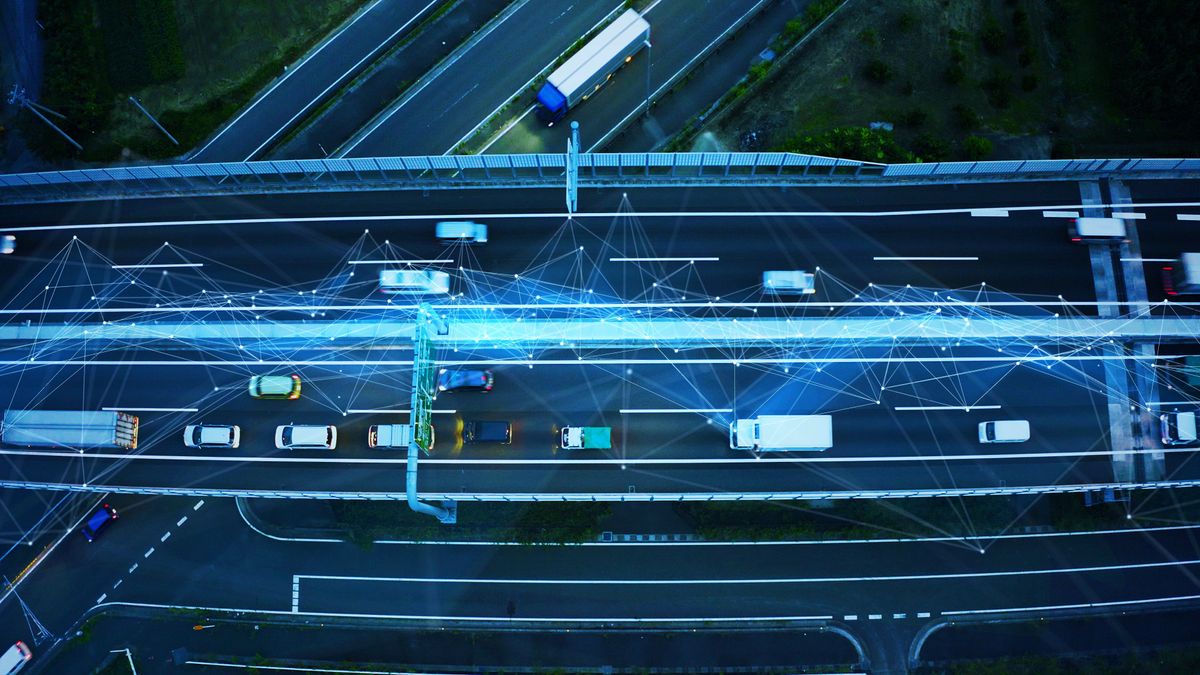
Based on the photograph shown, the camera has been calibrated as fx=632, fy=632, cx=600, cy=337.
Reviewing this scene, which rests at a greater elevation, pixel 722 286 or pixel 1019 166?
pixel 1019 166

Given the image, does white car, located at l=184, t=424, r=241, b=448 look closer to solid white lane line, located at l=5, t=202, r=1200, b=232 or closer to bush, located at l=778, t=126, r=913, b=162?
solid white lane line, located at l=5, t=202, r=1200, b=232

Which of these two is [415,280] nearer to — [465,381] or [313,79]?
[465,381]

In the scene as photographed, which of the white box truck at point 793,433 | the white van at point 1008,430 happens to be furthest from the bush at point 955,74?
the white box truck at point 793,433

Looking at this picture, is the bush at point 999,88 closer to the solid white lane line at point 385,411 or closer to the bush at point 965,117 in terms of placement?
the bush at point 965,117

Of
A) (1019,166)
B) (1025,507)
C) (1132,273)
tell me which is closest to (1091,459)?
(1025,507)

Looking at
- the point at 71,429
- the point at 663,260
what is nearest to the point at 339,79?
the point at 663,260

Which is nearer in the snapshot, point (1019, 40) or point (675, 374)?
point (675, 374)

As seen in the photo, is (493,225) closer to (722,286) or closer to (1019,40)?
(722,286)

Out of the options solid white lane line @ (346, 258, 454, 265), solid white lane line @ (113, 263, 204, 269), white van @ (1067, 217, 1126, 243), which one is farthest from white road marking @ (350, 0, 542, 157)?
white van @ (1067, 217, 1126, 243)
